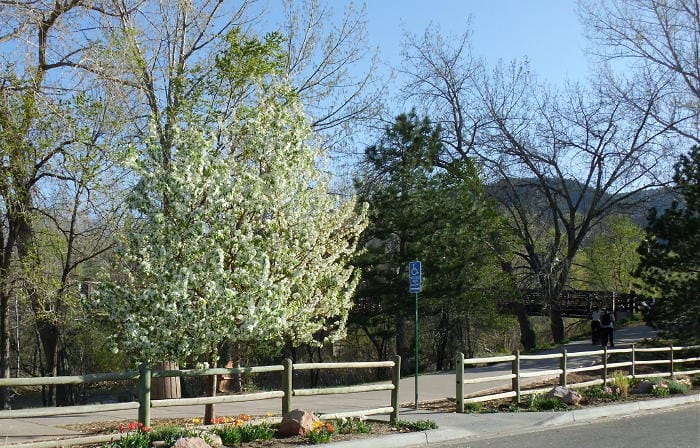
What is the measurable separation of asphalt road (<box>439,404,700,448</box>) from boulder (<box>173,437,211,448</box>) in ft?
13.0

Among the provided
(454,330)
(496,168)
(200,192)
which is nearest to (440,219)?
(496,168)

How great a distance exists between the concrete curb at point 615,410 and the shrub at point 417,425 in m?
2.47

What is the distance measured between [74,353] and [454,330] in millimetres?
23603

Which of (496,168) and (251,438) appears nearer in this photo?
(251,438)

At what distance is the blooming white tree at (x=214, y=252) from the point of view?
1096 centimetres

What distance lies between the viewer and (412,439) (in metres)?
11.5

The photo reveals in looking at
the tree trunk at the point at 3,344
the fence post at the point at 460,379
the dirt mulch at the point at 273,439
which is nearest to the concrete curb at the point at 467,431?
the dirt mulch at the point at 273,439

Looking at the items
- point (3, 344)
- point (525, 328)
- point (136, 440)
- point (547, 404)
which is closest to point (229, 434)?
point (136, 440)

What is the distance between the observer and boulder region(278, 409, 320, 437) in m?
10.9

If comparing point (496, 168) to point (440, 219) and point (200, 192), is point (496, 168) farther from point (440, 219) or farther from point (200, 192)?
point (200, 192)

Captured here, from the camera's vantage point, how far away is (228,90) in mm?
17875

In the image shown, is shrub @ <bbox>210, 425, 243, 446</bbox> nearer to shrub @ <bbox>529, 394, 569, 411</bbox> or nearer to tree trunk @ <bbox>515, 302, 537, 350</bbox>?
shrub @ <bbox>529, 394, 569, 411</bbox>

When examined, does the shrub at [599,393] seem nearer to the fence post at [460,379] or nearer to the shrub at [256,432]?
the fence post at [460,379]

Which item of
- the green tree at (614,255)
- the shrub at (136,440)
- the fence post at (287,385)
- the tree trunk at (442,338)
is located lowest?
the tree trunk at (442,338)
